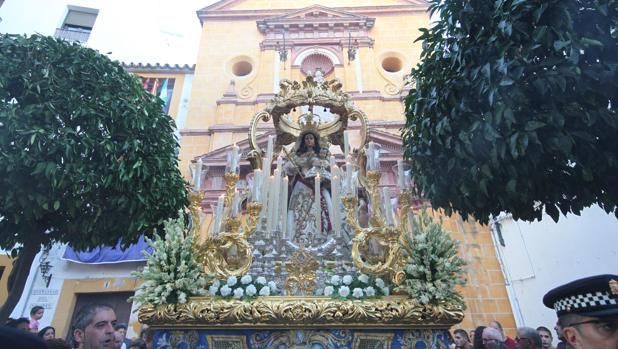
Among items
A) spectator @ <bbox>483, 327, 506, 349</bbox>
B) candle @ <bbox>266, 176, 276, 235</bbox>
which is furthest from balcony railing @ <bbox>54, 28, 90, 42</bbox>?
spectator @ <bbox>483, 327, 506, 349</bbox>

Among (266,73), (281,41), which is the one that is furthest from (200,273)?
(281,41)

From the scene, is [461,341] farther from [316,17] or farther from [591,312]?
[316,17]

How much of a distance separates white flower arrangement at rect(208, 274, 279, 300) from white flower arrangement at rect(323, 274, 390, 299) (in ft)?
1.60

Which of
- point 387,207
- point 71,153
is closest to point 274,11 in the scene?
point 71,153

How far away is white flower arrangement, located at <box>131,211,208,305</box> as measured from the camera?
310cm

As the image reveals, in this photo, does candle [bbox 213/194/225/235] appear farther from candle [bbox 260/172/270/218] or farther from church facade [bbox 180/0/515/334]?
church facade [bbox 180/0/515/334]

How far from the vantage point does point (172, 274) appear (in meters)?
3.17

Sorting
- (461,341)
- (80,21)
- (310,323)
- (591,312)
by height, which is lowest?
(591,312)

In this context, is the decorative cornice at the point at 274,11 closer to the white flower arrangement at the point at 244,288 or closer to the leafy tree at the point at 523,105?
the leafy tree at the point at 523,105

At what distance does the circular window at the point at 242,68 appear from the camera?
13720 millimetres

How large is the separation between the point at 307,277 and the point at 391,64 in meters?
11.9

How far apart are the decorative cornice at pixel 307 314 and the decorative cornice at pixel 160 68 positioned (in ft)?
40.3

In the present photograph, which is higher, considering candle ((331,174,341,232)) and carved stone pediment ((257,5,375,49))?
carved stone pediment ((257,5,375,49))

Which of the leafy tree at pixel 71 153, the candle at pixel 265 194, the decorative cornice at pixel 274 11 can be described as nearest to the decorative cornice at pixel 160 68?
the decorative cornice at pixel 274 11
